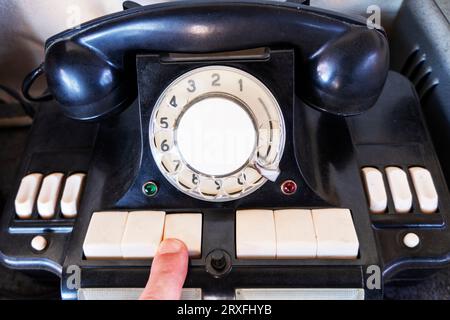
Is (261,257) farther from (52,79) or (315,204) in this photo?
(52,79)

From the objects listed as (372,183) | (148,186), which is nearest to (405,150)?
(372,183)

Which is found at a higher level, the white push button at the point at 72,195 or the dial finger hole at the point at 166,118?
the dial finger hole at the point at 166,118

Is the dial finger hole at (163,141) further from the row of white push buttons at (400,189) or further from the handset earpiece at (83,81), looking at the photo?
the row of white push buttons at (400,189)

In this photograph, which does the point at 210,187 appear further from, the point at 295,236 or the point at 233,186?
the point at 295,236

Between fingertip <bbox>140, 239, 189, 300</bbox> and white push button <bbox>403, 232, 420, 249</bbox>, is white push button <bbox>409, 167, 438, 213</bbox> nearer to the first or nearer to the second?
white push button <bbox>403, 232, 420, 249</bbox>

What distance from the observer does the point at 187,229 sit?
0.63 meters

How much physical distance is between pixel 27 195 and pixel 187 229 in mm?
275

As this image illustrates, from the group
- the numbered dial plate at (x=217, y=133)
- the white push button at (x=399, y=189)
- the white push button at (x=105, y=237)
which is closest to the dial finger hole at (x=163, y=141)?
the numbered dial plate at (x=217, y=133)

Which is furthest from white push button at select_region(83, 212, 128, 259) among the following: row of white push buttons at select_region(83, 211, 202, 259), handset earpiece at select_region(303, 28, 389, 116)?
handset earpiece at select_region(303, 28, 389, 116)

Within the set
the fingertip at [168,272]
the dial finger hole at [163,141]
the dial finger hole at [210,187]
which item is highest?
the dial finger hole at [163,141]

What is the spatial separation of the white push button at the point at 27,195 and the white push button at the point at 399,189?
549 mm

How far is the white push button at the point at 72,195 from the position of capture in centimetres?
69

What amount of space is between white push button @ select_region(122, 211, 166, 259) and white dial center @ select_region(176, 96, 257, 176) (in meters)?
0.10
